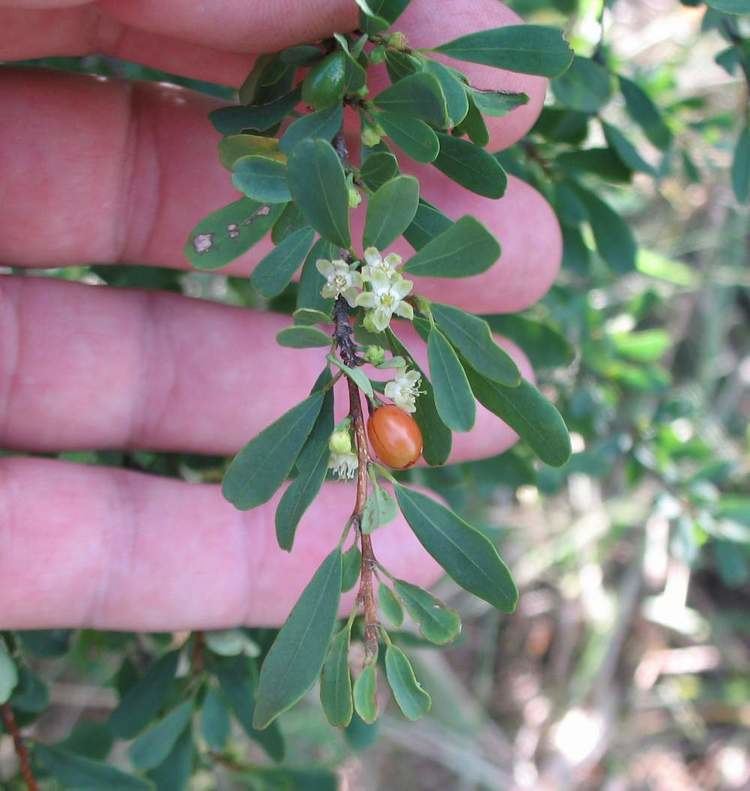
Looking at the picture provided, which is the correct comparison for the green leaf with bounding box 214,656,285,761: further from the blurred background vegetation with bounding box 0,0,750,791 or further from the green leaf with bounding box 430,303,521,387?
the green leaf with bounding box 430,303,521,387

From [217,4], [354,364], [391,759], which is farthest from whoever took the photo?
[391,759]

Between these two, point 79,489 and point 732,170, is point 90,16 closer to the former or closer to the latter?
point 79,489

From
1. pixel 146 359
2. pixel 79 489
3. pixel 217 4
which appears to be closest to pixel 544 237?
pixel 217 4

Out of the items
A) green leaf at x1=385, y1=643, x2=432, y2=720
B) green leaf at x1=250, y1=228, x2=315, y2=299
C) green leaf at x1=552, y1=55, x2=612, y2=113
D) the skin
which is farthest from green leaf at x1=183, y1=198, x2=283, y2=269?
green leaf at x1=552, y1=55, x2=612, y2=113

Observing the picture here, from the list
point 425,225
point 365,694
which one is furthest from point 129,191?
point 365,694

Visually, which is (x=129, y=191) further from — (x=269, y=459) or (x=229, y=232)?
(x=269, y=459)

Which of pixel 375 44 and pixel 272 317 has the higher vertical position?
pixel 375 44
